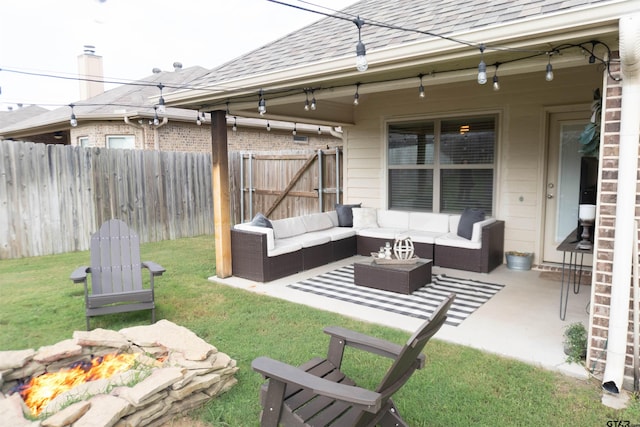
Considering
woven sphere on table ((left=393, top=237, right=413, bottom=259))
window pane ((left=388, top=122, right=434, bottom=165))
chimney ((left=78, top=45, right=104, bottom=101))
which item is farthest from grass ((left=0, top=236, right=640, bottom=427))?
chimney ((left=78, top=45, right=104, bottom=101))

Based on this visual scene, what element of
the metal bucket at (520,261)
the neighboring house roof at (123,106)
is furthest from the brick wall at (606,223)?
the neighboring house roof at (123,106)

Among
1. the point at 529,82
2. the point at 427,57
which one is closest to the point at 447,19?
the point at 427,57

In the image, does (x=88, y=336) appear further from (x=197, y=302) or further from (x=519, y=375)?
(x=519, y=375)

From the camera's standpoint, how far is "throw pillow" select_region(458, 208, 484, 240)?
6254mm

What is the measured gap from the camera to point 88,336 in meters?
3.27

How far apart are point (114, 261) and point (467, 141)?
5432 millimetres

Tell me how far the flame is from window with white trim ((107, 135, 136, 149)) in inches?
375

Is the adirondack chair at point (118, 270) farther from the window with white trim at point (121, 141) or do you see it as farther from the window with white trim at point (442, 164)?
the window with white trim at point (121, 141)

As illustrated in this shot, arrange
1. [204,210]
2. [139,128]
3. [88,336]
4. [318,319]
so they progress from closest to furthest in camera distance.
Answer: [88,336]
[318,319]
[204,210]
[139,128]

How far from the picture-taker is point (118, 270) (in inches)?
179

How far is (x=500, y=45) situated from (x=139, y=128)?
9.98 meters

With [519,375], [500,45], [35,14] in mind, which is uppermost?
[35,14]

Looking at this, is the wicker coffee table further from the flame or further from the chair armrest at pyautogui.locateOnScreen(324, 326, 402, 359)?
the flame

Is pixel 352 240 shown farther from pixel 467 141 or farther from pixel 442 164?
pixel 467 141
